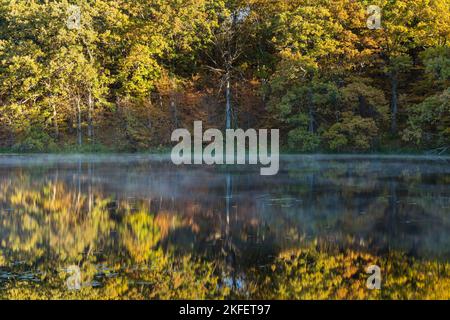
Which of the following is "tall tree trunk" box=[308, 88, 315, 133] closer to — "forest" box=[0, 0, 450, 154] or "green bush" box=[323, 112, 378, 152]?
"forest" box=[0, 0, 450, 154]

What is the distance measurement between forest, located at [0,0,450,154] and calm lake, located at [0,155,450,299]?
1345 cm

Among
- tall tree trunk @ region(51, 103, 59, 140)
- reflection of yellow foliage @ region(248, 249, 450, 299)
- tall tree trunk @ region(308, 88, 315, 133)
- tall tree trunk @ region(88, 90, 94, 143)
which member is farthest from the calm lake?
tall tree trunk @ region(51, 103, 59, 140)

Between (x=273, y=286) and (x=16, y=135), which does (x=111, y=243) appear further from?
(x=16, y=135)

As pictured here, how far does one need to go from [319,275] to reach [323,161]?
20007 millimetres

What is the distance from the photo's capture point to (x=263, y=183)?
18.5 meters

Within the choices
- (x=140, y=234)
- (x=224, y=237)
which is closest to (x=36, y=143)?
(x=140, y=234)

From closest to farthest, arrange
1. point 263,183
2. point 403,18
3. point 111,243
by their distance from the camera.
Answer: point 111,243, point 263,183, point 403,18

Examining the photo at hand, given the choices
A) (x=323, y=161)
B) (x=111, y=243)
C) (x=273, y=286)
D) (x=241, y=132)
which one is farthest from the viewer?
(x=241, y=132)

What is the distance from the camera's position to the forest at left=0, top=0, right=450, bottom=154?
105ft

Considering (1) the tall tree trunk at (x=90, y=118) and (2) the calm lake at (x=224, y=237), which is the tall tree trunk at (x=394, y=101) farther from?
(1) the tall tree trunk at (x=90, y=118)

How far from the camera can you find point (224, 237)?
10383 mm

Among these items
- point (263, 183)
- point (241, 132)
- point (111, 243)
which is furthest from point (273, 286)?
point (241, 132)

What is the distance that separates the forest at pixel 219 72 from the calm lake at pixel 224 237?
13.4 m

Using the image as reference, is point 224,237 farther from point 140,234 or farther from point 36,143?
point 36,143
